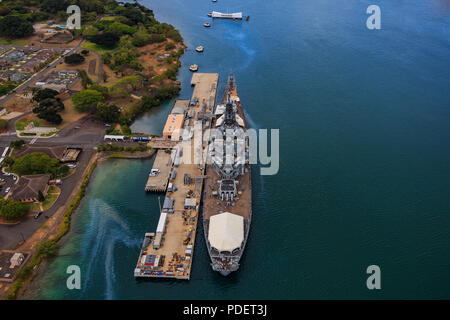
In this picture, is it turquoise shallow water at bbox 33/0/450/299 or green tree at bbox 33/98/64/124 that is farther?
green tree at bbox 33/98/64/124

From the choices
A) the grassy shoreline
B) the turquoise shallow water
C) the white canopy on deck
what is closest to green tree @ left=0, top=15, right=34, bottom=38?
the turquoise shallow water

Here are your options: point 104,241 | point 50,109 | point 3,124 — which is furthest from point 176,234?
point 3,124

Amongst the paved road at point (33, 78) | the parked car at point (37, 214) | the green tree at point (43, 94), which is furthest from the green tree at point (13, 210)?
the paved road at point (33, 78)

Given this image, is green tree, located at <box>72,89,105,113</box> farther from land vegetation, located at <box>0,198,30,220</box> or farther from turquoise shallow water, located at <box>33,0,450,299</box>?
land vegetation, located at <box>0,198,30,220</box>

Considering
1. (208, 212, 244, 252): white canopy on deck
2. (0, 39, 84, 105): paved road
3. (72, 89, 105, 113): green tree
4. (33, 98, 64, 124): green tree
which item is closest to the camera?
(208, 212, 244, 252): white canopy on deck

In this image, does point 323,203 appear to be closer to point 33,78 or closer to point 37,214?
point 37,214

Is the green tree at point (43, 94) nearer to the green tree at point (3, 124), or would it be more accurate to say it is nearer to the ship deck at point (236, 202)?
the green tree at point (3, 124)
